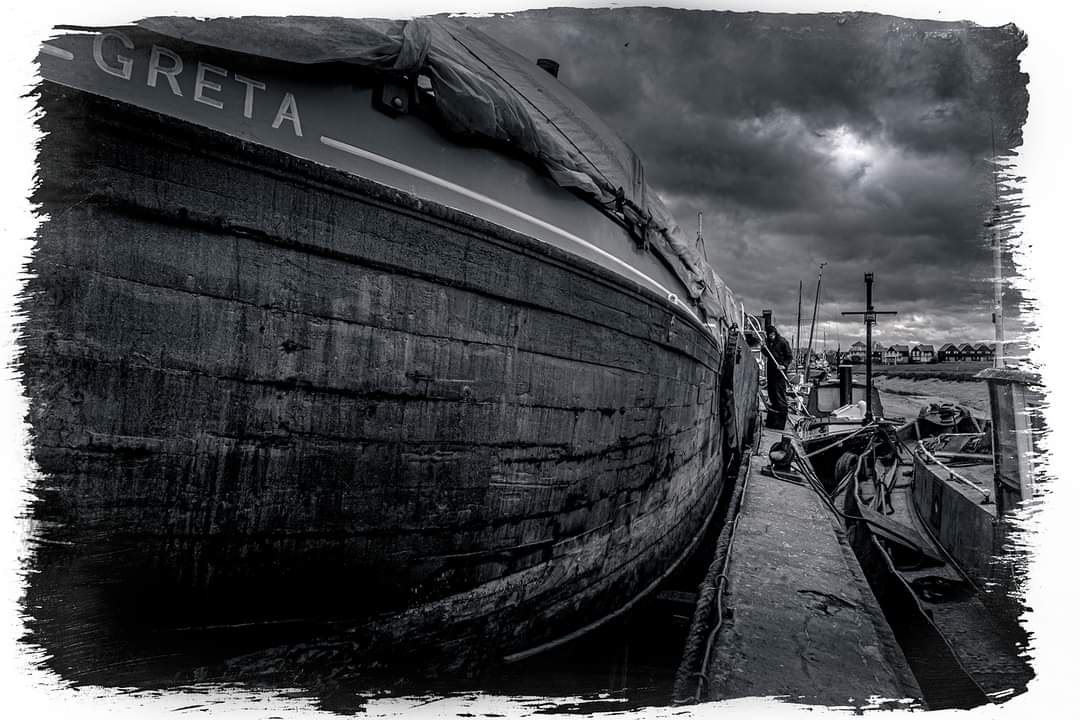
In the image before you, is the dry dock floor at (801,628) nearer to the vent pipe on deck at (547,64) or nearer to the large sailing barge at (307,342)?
the large sailing barge at (307,342)

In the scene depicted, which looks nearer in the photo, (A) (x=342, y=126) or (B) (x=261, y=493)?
(B) (x=261, y=493)

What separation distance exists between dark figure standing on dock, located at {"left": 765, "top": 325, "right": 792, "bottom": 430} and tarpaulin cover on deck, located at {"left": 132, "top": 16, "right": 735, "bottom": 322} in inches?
392

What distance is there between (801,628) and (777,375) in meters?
12.1

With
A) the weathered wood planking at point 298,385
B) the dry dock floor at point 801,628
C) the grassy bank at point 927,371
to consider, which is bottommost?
the dry dock floor at point 801,628

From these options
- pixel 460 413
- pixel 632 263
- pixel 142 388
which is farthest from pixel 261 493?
pixel 632 263

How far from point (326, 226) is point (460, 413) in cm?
81

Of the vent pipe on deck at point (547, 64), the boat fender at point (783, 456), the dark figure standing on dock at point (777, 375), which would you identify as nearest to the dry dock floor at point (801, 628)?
the boat fender at point (783, 456)

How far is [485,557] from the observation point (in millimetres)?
2256

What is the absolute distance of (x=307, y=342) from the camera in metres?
1.70

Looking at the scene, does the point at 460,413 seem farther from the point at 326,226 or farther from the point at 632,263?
the point at 632,263

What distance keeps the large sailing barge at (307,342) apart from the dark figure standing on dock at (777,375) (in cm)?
1101

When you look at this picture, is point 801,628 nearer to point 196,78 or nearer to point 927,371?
point 196,78

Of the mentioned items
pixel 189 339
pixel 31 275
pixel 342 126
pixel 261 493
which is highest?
pixel 342 126

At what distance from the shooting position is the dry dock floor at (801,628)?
8.93 feet
